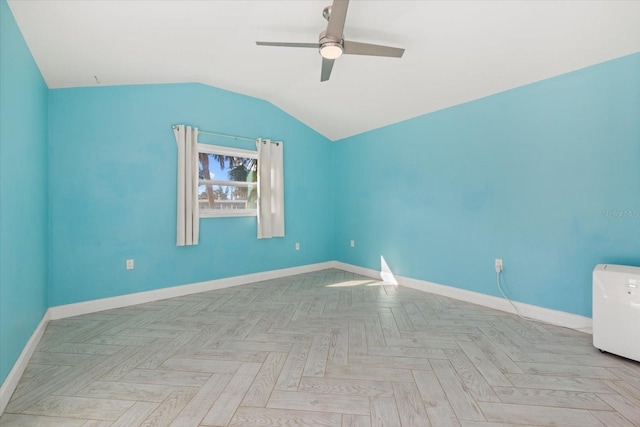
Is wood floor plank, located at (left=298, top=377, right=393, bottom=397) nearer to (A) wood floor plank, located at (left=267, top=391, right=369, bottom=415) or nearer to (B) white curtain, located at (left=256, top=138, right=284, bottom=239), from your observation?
(A) wood floor plank, located at (left=267, top=391, right=369, bottom=415)

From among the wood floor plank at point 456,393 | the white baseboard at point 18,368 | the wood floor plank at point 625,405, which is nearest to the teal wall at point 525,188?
the wood floor plank at point 625,405

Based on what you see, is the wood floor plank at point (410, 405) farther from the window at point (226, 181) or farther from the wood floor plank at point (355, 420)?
the window at point (226, 181)

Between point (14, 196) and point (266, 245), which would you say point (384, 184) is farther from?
point (14, 196)

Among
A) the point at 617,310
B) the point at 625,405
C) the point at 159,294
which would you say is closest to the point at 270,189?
the point at 159,294

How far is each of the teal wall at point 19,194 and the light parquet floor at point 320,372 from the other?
1.08 feet

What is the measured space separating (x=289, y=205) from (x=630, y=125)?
366 cm

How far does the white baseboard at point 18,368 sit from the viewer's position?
1.51 metres

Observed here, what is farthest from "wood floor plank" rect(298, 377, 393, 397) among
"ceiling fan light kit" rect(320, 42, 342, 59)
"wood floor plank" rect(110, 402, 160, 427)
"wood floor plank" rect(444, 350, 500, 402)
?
"ceiling fan light kit" rect(320, 42, 342, 59)

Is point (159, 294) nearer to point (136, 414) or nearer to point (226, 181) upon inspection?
point (226, 181)

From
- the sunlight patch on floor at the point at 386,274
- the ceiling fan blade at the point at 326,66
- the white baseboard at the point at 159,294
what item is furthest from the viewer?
the sunlight patch on floor at the point at 386,274

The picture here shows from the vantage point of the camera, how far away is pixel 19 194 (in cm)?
190

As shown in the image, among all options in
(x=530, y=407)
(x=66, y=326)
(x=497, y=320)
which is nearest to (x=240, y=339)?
(x=66, y=326)

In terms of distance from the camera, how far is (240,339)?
2279 mm

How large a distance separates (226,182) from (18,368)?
2.59m
